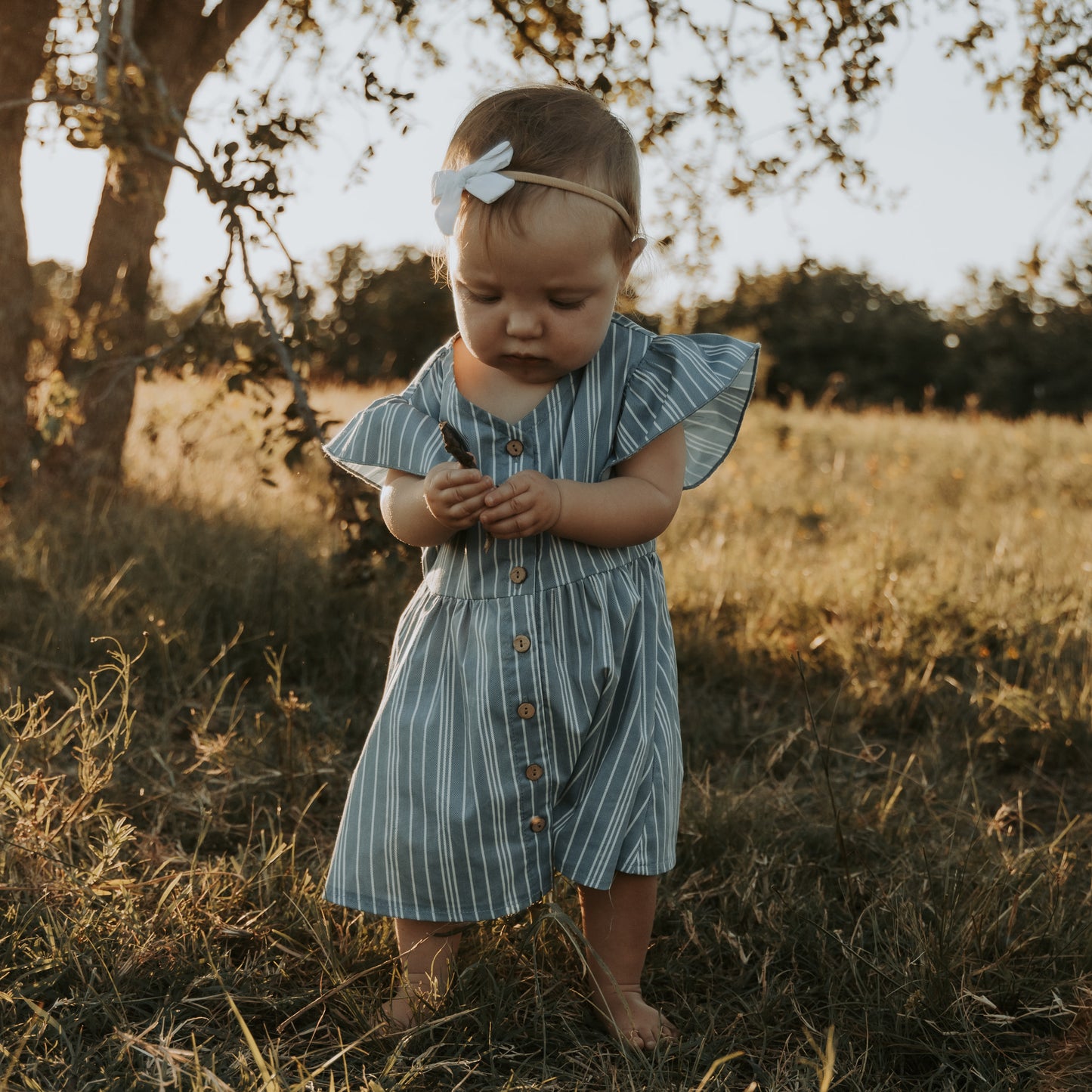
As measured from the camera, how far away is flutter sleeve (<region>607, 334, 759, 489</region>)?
2012 millimetres

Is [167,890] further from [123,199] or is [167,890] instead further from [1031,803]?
[123,199]

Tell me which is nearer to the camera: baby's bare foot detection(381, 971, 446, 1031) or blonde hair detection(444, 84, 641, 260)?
blonde hair detection(444, 84, 641, 260)

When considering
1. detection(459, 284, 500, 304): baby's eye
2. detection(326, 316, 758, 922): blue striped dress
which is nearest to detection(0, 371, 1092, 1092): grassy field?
detection(326, 316, 758, 922): blue striped dress

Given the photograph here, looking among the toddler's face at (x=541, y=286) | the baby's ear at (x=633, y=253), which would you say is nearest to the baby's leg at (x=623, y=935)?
Result: the toddler's face at (x=541, y=286)

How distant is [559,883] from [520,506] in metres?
0.93

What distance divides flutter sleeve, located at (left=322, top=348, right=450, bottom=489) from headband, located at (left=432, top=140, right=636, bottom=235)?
0.35 meters

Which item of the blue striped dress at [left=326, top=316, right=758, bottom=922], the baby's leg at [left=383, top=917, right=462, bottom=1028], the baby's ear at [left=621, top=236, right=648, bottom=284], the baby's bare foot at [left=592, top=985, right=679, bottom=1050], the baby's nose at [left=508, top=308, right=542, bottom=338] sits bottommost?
the baby's bare foot at [left=592, top=985, right=679, bottom=1050]

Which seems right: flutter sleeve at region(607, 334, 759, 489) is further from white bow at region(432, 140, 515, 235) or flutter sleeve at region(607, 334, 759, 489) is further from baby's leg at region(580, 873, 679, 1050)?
baby's leg at region(580, 873, 679, 1050)

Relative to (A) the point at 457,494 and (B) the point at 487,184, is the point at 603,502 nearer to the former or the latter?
(A) the point at 457,494

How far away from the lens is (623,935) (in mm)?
2021

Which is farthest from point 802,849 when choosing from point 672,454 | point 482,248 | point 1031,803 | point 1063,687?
point 482,248

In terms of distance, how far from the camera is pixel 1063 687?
3332 millimetres

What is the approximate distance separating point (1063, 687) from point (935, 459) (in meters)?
5.58

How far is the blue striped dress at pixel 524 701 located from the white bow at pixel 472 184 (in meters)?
0.34
